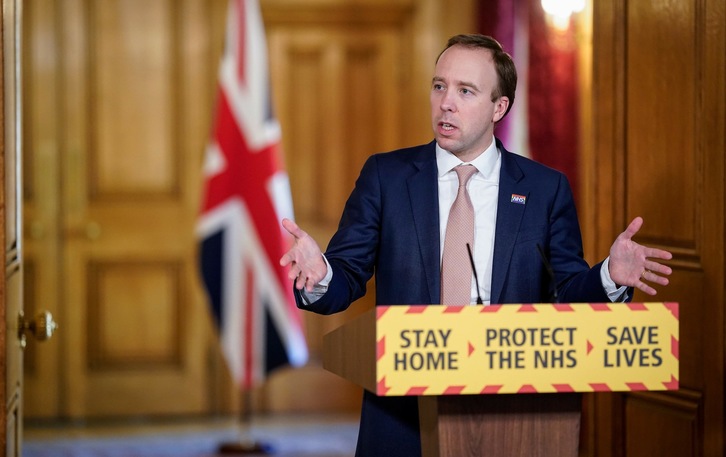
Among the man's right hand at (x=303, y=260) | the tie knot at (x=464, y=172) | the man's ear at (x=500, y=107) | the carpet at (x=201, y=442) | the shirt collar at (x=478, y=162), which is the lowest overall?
the carpet at (x=201, y=442)

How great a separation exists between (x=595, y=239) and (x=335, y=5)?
2.91m

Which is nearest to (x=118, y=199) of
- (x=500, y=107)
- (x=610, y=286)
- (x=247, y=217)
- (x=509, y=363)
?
(x=247, y=217)

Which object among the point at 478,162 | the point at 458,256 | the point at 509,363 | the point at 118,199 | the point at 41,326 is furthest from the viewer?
the point at 118,199

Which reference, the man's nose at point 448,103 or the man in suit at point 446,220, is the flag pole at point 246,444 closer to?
the man in suit at point 446,220

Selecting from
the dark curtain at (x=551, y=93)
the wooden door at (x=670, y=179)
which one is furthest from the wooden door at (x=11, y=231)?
the dark curtain at (x=551, y=93)

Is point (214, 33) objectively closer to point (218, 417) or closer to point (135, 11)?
point (135, 11)

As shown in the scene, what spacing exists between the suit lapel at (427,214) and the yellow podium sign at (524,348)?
56 cm

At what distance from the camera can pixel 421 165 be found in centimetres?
249

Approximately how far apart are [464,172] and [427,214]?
0.13 m

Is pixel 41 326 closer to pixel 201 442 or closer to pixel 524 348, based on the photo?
pixel 524 348

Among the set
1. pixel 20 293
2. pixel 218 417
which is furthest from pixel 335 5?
pixel 20 293

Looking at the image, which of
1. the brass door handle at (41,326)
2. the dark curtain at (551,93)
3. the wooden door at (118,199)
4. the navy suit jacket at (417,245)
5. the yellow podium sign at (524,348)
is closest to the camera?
the yellow podium sign at (524,348)

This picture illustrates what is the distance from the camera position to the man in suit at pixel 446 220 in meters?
2.36

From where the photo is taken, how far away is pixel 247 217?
5.21 meters
